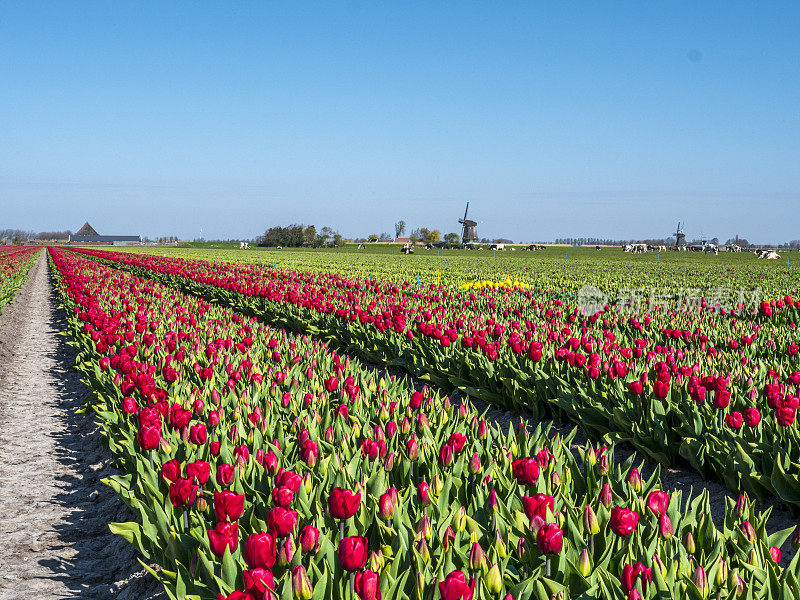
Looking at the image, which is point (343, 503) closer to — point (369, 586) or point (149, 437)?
point (369, 586)

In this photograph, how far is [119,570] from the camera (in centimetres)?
359

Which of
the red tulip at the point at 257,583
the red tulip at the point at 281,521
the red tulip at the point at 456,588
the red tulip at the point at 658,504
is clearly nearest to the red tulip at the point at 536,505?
the red tulip at the point at 658,504

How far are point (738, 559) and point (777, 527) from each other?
5.95 feet

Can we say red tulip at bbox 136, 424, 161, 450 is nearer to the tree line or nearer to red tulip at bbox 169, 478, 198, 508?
red tulip at bbox 169, 478, 198, 508

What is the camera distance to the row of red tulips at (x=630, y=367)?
418 centimetres

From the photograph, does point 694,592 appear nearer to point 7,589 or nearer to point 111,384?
point 7,589

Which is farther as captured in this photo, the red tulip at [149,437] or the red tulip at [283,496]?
the red tulip at [149,437]

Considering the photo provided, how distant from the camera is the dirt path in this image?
3.47 m

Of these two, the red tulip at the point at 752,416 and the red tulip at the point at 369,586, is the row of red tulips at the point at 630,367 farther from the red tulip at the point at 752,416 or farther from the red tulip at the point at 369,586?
the red tulip at the point at 369,586

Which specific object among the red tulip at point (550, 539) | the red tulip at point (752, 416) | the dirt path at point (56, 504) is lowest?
the dirt path at point (56, 504)

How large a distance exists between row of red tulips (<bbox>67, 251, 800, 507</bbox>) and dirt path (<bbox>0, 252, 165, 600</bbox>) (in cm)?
363

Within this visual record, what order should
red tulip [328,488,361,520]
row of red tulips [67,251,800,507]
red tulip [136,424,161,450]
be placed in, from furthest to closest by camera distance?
row of red tulips [67,251,800,507]
red tulip [136,424,161,450]
red tulip [328,488,361,520]

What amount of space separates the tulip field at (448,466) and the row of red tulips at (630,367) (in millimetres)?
28

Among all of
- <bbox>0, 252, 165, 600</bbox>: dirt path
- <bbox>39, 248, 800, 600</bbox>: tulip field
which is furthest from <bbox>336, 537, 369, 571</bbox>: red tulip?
<bbox>0, 252, 165, 600</bbox>: dirt path
